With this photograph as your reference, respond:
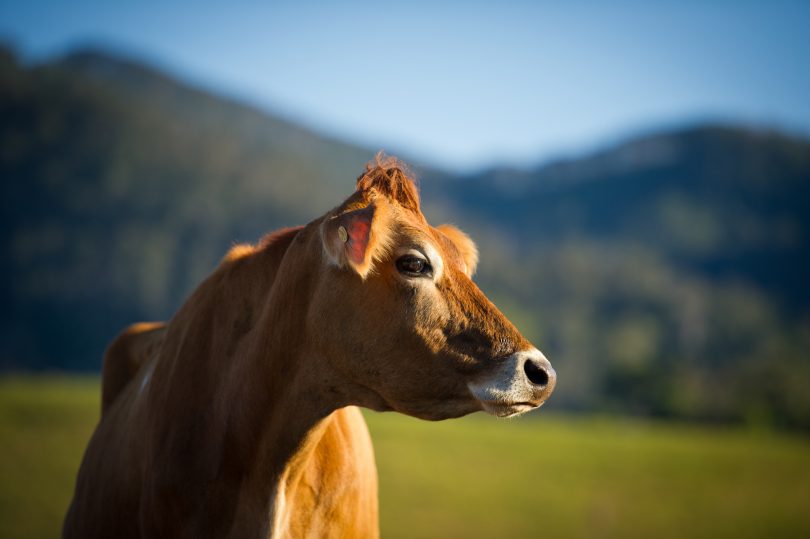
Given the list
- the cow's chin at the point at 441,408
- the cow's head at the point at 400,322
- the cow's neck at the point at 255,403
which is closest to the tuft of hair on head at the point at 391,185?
the cow's head at the point at 400,322

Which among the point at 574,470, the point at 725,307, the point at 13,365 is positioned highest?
the point at 725,307

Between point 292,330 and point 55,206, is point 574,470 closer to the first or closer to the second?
point 292,330

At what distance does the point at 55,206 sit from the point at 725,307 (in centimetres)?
16892

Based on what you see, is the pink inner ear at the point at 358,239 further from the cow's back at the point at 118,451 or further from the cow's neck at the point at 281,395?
the cow's back at the point at 118,451

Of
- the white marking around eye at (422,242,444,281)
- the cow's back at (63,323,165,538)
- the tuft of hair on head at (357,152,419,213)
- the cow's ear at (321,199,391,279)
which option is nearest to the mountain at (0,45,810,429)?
the cow's back at (63,323,165,538)

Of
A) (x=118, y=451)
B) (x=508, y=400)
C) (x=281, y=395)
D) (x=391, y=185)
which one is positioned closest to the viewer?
(x=508, y=400)

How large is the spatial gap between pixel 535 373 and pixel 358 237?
1.20 metres

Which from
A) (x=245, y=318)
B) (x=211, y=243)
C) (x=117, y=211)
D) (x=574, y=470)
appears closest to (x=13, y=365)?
(x=211, y=243)

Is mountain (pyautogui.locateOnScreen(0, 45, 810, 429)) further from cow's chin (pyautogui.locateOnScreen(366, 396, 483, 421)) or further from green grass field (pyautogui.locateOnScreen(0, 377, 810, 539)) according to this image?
cow's chin (pyautogui.locateOnScreen(366, 396, 483, 421))

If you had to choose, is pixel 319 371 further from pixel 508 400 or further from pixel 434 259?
pixel 508 400

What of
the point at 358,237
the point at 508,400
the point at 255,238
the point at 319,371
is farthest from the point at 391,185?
the point at 255,238

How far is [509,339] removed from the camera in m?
3.85

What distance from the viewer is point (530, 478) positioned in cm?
5931

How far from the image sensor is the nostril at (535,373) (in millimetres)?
3713
